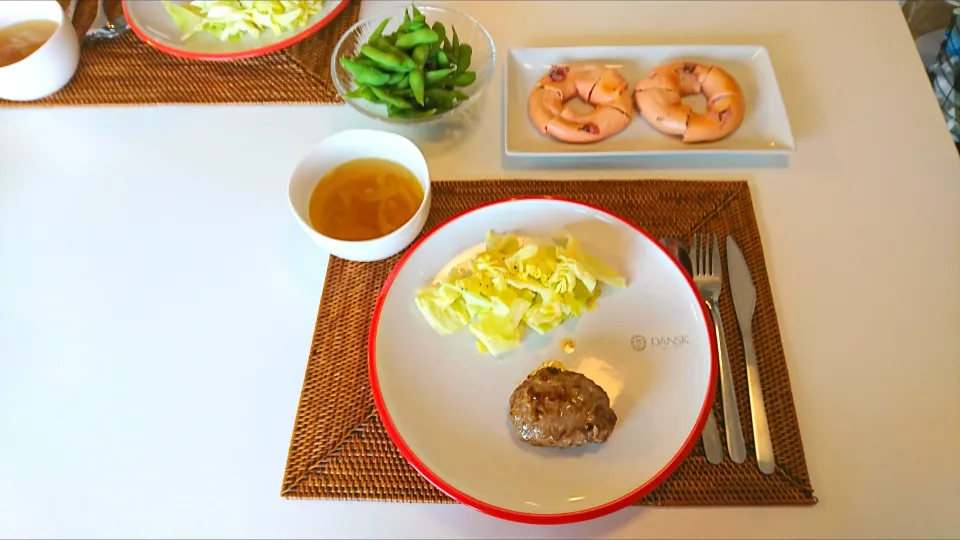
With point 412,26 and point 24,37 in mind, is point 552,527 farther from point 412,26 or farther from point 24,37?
point 24,37

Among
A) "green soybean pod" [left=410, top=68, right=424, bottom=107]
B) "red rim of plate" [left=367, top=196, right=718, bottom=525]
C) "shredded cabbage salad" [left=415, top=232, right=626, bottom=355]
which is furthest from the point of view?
"green soybean pod" [left=410, top=68, right=424, bottom=107]

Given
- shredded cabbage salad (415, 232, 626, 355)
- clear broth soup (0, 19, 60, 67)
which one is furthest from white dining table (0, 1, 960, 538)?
shredded cabbage salad (415, 232, 626, 355)

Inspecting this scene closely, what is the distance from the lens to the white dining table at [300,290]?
0.73m

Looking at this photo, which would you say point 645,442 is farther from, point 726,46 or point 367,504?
point 726,46

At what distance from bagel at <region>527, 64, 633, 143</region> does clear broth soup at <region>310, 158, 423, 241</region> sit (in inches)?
10.2

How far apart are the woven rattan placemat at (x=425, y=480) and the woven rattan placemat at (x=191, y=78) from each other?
14.1 inches

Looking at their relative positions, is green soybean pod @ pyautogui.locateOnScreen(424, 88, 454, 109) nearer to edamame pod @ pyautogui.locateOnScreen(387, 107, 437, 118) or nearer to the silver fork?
edamame pod @ pyautogui.locateOnScreen(387, 107, 437, 118)

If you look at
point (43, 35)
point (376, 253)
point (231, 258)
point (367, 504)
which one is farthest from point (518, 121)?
point (43, 35)

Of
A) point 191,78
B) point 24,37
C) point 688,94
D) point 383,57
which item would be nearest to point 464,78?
point 383,57

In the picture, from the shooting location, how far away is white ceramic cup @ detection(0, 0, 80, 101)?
994 millimetres

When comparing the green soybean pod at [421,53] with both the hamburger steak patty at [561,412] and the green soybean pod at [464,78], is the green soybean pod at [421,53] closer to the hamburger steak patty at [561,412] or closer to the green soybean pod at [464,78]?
the green soybean pod at [464,78]

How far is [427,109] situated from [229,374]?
0.50 m

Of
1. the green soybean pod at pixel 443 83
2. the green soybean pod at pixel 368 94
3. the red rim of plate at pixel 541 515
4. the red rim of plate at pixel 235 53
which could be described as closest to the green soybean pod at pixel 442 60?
the green soybean pod at pixel 443 83

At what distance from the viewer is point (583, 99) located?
1.02m
